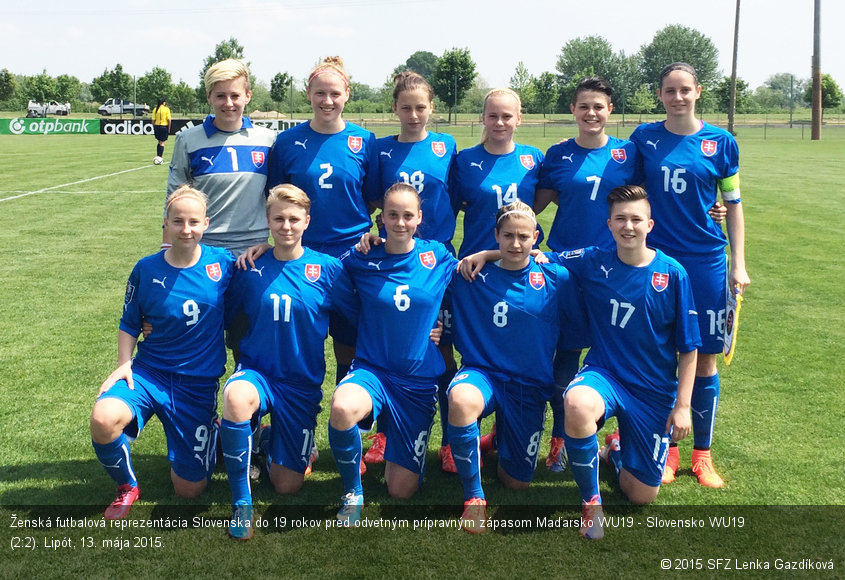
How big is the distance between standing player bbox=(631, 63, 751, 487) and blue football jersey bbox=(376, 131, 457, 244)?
1.04 metres

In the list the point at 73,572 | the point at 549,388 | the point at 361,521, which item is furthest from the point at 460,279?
the point at 73,572

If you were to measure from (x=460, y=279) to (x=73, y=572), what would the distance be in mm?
2074

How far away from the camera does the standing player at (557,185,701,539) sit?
346 cm

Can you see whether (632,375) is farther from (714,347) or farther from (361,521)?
(361,521)

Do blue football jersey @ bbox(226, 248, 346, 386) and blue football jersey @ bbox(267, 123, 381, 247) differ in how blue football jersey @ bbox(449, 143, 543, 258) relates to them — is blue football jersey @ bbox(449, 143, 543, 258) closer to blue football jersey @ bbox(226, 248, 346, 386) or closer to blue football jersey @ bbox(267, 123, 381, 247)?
blue football jersey @ bbox(267, 123, 381, 247)

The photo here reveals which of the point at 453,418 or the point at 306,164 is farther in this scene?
the point at 306,164

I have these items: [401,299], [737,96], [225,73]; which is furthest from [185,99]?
[401,299]

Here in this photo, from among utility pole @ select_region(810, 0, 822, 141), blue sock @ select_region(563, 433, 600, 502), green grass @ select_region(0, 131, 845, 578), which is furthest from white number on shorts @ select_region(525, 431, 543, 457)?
utility pole @ select_region(810, 0, 822, 141)

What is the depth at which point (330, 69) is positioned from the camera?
3.97 meters

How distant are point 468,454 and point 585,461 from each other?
508mm

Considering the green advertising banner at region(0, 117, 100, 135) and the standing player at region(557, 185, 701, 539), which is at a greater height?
the green advertising banner at region(0, 117, 100, 135)

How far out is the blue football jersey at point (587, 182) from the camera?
3887 millimetres

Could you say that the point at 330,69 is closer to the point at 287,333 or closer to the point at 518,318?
the point at 287,333

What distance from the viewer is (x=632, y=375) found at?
353cm
